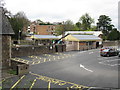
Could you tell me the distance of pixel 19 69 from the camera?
14867mm

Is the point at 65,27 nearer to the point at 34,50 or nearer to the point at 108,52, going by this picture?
the point at 34,50

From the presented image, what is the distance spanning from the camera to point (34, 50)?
28.5 meters

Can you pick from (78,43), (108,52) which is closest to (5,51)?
(108,52)

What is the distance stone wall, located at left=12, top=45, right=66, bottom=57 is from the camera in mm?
25566

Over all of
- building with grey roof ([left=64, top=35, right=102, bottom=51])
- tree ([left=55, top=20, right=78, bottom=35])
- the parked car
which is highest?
tree ([left=55, top=20, right=78, bottom=35])

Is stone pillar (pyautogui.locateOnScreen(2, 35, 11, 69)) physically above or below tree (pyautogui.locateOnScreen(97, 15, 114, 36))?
below

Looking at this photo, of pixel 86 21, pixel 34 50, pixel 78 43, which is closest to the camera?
pixel 34 50

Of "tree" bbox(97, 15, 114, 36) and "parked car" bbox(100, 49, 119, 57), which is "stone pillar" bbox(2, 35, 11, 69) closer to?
"parked car" bbox(100, 49, 119, 57)

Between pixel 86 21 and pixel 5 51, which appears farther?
pixel 86 21

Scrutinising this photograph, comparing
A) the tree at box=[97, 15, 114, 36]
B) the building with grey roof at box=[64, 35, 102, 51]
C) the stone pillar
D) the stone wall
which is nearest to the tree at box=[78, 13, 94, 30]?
the tree at box=[97, 15, 114, 36]

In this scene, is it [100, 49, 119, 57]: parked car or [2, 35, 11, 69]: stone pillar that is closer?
[2, 35, 11, 69]: stone pillar

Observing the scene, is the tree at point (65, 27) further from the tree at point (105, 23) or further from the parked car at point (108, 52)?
the parked car at point (108, 52)

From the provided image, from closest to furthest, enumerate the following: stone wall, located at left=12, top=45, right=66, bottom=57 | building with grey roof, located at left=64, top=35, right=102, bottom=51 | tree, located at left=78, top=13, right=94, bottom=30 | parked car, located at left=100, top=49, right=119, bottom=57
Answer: stone wall, located at left=12, top=45, right=66, bottom=57 → parked car, located at left=100, top=49, right=119, bottom=57 → building with grey roof, located at left=64, top=35, right=102, bottom=51 → tree, located at left=78, top=13, right=94, bottom=30

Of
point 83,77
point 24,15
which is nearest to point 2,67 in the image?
point 83,77
